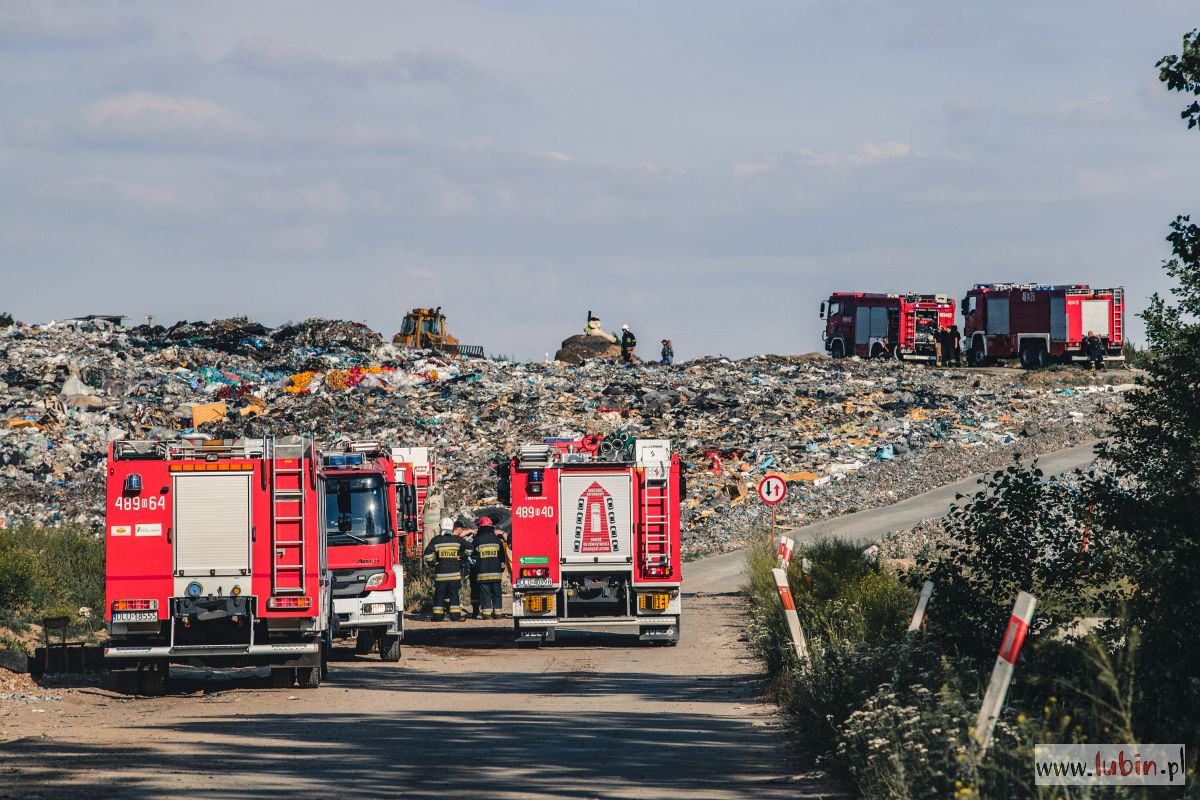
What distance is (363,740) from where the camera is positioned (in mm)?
11328

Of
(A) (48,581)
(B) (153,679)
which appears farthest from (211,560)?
(A) (48,581)

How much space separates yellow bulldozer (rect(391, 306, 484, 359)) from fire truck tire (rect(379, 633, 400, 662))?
4252 centimetres

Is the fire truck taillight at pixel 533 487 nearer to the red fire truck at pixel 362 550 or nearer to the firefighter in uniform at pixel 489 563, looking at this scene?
the red fire truck at pixel 362 550

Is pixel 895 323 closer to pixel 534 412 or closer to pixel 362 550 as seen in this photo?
pixel 534 412

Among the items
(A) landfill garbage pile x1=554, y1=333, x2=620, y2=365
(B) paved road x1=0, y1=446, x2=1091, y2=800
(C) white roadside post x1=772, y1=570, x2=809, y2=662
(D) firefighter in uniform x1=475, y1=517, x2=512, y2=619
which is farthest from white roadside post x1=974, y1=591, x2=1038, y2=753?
A: (A) landfill garbage pile x1=554, y1=333, x2=620, y2=365

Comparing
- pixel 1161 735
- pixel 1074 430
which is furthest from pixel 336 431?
pixel 1161 735

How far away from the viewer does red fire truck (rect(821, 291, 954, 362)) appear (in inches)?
2194

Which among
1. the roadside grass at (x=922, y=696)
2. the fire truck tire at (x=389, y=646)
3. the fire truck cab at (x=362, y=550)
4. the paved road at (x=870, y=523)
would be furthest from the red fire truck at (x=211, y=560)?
the paved road at (x=870, y=523)

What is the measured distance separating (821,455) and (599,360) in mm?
17695

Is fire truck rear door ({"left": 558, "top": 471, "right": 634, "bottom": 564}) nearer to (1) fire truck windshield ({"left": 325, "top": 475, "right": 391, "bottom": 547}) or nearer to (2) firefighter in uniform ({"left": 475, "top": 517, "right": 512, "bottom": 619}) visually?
(2) firefighter in uniform ({"left": 475, "top": 517, "right": 512, "bottom": 619})

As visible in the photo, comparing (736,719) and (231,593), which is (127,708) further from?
(736,719)

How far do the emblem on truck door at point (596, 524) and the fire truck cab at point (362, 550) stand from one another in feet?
9.73

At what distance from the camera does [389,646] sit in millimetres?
18516

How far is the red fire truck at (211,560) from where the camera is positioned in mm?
14875
